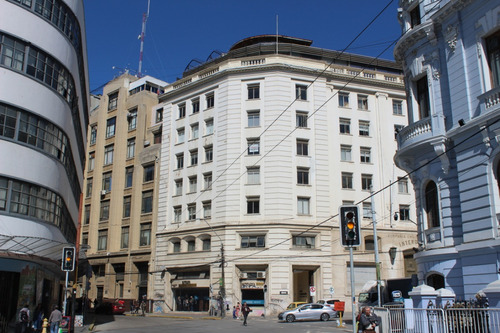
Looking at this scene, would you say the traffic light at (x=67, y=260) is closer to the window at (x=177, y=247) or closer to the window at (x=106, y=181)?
the window at (x=177, y=247)

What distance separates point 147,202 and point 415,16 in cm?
3666

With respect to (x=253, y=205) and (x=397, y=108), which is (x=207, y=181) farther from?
(x=397, y=108)

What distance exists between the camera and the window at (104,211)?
189 ft

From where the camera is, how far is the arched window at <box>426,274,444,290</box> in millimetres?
21016

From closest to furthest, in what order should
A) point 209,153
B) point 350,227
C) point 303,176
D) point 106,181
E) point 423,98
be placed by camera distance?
point 350,227 < point 423,98 < point 303,176 < point 209,153 < point 106,181

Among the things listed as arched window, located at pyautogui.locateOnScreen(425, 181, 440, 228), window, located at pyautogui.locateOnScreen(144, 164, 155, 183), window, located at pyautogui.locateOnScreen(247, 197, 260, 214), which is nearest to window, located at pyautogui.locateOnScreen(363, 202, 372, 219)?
window, located at pyautogui.locateOnScreen(247, 197, 260, 214)

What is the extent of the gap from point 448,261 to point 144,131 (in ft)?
137

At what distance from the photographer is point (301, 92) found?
47562 mm

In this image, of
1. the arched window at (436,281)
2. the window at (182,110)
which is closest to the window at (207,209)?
the window at (182,110)

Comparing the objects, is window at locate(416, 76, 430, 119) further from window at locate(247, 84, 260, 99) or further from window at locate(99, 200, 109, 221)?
window at locate(99, 200, 109, 221)

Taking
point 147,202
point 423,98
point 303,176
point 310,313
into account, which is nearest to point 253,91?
point 303,176

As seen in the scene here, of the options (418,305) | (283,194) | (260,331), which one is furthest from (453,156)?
(283,194)

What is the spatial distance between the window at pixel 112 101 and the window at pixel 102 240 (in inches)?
594

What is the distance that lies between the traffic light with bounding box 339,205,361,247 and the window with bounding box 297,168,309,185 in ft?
106
